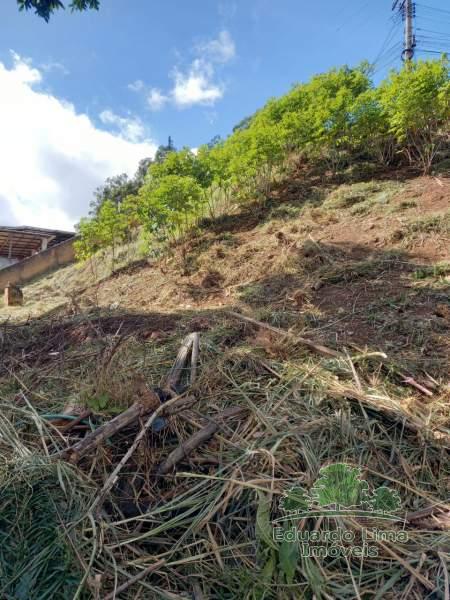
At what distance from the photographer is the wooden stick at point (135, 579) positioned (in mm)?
1020

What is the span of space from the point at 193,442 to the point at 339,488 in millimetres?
608

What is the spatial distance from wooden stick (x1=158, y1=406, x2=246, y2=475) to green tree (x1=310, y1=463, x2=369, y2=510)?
→ 477mm

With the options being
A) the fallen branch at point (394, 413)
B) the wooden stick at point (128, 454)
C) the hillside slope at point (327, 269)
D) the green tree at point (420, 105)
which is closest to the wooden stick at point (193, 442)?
the wooden stick at point (128, 454)

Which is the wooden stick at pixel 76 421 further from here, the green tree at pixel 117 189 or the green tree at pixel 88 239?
the green tree at pixel 117 189

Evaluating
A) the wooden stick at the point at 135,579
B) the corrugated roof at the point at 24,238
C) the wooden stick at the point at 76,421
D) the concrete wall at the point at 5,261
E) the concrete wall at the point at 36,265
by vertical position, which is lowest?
the wooden stick at the point at 135,579

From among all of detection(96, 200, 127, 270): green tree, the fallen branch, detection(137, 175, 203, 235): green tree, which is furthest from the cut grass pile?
detection(96, 200, 127, 270): green tree

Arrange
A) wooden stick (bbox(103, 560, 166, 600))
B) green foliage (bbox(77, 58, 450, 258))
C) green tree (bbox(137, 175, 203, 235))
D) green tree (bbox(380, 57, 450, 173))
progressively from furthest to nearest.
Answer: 1. green tree (bbox(137, 175, 203, 235))
2. green foliage (bbox(77, 58, 450, 258))
3. green tree (bbox(380, 57, 450, 173))
4. wooden stick (bbox(103, 560, 166, 600))

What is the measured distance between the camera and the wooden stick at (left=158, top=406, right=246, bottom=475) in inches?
54.6

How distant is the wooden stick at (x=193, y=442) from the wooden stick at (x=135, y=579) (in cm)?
32

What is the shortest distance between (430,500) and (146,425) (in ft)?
3.76

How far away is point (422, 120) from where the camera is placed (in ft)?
20.1

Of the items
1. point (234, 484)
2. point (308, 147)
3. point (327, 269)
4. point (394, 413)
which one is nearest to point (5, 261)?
point (308, 147)

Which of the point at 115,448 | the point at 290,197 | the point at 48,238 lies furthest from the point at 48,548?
the point at 48,238

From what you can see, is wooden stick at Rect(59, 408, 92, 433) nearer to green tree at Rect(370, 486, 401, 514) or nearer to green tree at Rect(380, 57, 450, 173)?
green tree at Rect(370, 486, 401, 514)
